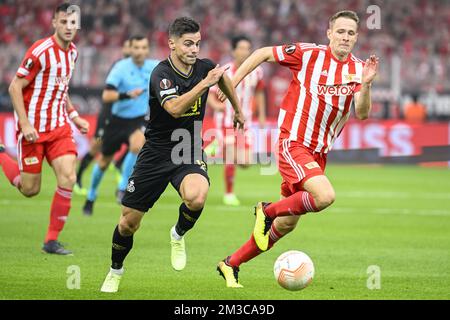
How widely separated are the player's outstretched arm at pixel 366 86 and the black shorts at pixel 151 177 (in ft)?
4.67

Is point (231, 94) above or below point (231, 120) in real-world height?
below

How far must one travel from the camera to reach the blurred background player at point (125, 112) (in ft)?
42.7

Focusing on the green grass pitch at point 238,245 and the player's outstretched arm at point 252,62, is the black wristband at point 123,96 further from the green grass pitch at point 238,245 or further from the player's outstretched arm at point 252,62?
the player's outstretched arm at point 252,62

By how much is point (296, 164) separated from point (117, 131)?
19.7ft

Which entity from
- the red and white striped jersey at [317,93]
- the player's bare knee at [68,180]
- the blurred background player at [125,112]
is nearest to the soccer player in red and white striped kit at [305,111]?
the red and white striped jersey at [317,93]

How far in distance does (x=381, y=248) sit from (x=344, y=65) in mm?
3132

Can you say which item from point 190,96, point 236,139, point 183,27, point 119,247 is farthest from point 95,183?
point 190,96

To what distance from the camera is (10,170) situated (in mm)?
10133

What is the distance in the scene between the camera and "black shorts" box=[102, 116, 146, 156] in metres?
13.3

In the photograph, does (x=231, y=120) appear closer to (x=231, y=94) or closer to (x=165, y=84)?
(x=231, y=94)

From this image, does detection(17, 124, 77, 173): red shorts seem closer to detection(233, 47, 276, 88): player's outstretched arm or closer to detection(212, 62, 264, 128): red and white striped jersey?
detection(233, 47, 276, 88): player's outstretched arm

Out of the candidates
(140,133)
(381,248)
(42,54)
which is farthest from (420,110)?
(42,54)
